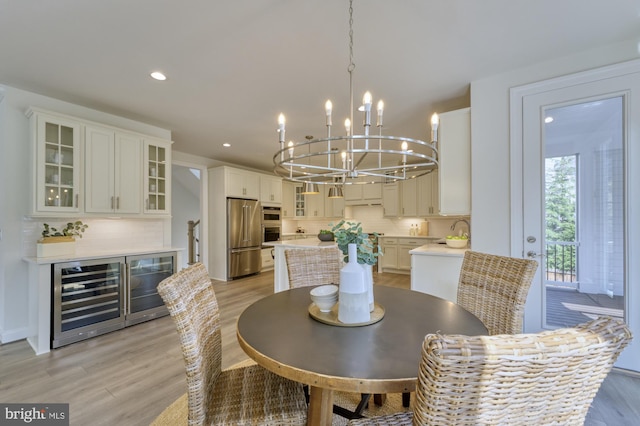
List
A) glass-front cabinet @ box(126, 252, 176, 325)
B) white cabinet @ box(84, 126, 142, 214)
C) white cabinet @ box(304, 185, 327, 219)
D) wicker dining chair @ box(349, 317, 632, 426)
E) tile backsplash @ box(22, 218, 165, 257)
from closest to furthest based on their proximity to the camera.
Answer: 1. wicker dining chair @ box(349, 317, 632, 426)
2. tile backsplash @ box(22, 218, 165, 257)
3. white cabinet @ box(84, 126, 142, 214)
4. glass-front cabinet @ box(126, 252, 176, 325)
5. white cabinet @ box(304, 185, 327, 219)

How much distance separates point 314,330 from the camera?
3.98 feet

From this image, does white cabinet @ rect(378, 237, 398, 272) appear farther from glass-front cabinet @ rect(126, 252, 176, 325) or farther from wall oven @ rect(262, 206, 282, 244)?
glass-front cabinet @ rect(126, 252, 176, 325)

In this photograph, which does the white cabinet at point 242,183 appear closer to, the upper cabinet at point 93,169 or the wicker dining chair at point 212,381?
the upper cabinet at point 93,169

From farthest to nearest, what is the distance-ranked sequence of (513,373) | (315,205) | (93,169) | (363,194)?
1. (315,205)
2. (363,194)
3. (93,169)
4. (513,373)

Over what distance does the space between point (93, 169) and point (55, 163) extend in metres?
0.31

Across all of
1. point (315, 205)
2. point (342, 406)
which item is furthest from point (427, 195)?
point (342, 406)

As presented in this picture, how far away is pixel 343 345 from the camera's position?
106 cm

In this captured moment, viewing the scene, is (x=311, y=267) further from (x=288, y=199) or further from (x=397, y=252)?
(x=288, y=199)

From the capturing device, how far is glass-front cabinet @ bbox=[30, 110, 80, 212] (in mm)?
2717

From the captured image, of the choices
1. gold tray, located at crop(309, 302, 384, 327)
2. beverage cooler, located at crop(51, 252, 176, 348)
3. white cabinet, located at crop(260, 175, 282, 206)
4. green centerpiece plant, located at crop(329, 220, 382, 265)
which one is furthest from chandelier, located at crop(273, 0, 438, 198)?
beverage cooler, located at crop(51, 252, 176, 348)

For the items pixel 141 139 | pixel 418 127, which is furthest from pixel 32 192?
pixel 418 127

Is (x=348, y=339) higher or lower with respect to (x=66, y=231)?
lower

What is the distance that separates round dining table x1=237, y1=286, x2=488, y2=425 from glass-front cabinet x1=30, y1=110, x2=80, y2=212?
2792 mm

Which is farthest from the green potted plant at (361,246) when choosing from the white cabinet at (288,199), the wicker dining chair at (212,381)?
the white cabinet at (288,199)
